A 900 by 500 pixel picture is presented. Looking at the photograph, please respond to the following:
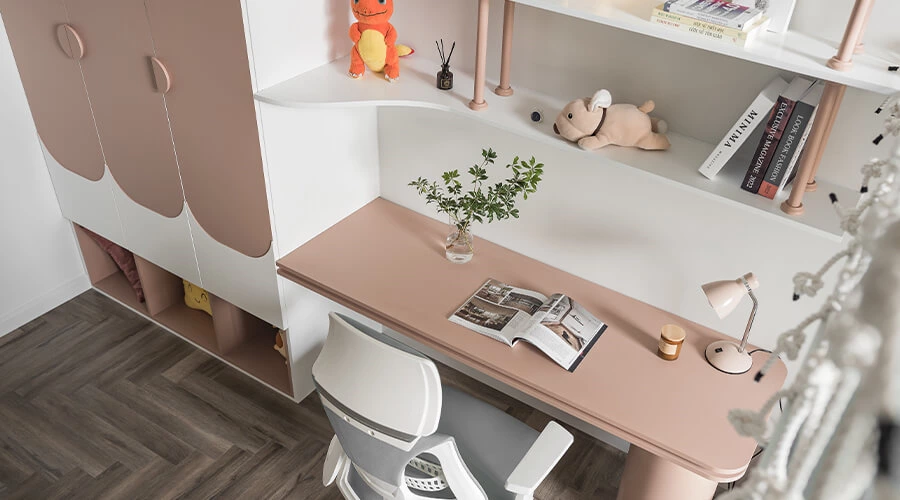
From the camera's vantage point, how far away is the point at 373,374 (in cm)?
169

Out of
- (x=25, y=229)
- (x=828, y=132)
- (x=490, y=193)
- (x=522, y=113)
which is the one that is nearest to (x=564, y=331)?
(x=490, y=193)

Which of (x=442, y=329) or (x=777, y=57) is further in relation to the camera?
(x=442, y=329)

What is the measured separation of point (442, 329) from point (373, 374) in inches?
22.2

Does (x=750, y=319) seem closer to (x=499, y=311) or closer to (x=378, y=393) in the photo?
(x=499, y=311)

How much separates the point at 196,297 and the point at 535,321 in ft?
5.46

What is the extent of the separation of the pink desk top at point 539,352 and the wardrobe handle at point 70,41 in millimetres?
991

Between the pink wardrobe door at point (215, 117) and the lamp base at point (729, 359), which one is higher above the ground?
the pink wardrobe door at point (215, 117)

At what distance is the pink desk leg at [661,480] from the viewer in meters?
2.05

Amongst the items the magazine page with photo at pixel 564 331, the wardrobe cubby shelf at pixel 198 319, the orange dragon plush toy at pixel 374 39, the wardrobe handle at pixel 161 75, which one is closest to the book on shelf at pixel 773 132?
the magazine page with photo at pixel 564 331

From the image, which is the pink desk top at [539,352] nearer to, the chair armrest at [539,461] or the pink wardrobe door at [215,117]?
the chair armrest at [539,461]

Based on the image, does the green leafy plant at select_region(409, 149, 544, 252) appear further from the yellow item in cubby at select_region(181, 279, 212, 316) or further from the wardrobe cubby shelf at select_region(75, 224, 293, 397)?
the yellow item in cubby at select_region(181, 279, 212, 316)

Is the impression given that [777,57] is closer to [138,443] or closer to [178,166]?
[178,166]

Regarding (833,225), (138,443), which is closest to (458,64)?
(833,225)

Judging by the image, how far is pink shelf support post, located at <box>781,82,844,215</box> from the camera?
5.27 feet
